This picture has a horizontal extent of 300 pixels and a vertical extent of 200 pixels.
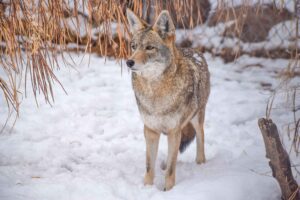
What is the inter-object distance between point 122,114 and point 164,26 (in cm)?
184

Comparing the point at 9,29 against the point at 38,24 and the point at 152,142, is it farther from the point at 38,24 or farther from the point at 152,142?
the point at 152,142

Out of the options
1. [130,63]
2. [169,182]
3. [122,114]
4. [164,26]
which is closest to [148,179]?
[169,182]

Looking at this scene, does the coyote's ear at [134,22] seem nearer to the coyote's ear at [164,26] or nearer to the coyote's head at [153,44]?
the coyote's head at [153,44]

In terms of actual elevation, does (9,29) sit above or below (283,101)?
above

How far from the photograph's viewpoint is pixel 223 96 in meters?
5.82

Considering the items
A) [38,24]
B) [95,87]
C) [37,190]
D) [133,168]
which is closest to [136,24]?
[38,24]

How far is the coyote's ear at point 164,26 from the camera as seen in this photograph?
365cm

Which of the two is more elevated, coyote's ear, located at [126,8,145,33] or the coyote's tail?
coyote's ear, located at [126,8,145,33]

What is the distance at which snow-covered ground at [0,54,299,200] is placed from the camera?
3.39 m

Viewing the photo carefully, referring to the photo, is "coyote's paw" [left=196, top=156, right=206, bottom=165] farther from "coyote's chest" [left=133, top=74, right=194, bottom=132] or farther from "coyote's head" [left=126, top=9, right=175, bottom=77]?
"coyote's head" [left=126, top=9, right=175, bottom=77]

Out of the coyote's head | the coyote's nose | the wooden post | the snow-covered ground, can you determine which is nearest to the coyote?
the coyote's head

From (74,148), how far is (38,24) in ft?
5.31

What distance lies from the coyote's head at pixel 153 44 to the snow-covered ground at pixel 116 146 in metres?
0.98

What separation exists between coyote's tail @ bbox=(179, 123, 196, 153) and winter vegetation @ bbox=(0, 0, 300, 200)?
0.56 ft
